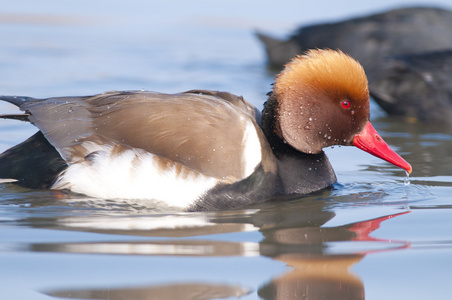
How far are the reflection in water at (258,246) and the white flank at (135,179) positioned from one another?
7.5 inches

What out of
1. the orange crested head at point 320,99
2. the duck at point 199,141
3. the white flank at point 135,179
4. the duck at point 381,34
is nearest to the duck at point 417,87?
the duck at point 381,34

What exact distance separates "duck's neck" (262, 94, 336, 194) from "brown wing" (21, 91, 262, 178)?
0.18 metres

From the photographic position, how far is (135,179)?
5242 mm

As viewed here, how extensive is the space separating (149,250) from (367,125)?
7.02ft

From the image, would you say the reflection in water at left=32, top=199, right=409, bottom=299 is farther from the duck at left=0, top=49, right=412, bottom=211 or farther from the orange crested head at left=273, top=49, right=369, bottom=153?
the orange crested head at left=273, top=49, right=369, bottom=153

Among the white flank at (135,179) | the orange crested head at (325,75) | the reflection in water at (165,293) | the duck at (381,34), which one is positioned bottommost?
the reflection in water at (165,293)

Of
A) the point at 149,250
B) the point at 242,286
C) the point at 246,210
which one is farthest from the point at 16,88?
the point at 242,286

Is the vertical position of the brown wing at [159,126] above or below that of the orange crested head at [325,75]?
below

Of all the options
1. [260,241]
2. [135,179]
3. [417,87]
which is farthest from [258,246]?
[417,87]

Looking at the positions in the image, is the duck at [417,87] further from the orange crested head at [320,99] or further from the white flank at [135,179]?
the white flank at [135,179]

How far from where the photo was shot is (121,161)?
17.3 feet

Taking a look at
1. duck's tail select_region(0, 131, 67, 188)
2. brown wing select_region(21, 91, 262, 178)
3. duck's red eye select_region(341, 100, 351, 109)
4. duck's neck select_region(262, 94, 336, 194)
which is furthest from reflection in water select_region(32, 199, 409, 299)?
duck's red eye select_region(341, 100, 351, 109)

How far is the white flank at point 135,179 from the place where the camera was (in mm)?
5219

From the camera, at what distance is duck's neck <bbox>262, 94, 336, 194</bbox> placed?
5594 mm
